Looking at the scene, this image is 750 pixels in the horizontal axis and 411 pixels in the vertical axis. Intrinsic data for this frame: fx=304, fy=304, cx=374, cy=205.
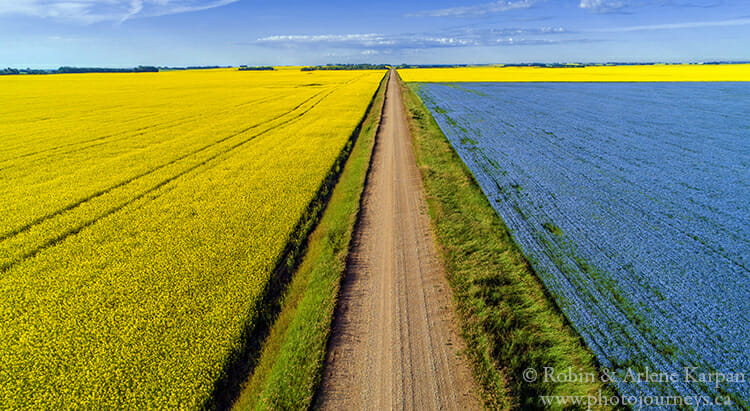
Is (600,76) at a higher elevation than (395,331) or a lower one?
higher

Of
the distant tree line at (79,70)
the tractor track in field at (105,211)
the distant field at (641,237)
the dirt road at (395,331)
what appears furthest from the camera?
the distant tree line at (79,70)

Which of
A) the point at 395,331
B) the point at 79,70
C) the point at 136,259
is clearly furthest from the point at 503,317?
the point at 79,70

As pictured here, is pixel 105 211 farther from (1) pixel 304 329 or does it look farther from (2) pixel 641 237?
(2) pixel 641 237

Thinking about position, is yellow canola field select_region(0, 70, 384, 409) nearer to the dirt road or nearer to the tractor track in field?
the tractor track in field

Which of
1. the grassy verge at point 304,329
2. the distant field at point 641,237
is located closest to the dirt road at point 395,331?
the grassy verge at point 304,329

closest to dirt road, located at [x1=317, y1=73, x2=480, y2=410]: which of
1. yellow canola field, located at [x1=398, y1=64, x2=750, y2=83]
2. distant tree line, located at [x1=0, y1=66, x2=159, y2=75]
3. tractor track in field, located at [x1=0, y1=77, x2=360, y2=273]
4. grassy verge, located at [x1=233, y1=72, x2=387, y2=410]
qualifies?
grassy verge, located at [x1=233, y1=72, x2=387, y2=410]

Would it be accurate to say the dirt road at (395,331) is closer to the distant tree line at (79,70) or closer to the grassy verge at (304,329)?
the grassy verge at (304,329)
